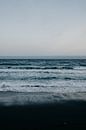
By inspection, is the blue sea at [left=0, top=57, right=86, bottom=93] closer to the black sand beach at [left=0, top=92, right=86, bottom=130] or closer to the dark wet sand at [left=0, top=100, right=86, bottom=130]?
the black sand beach at [left=0, top=92, right=86, bottom=130]

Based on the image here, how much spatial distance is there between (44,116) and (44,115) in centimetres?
15

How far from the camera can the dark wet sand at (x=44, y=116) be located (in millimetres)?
7006

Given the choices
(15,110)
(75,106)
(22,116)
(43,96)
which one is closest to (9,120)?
(22,116)

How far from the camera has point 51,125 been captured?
704 cm

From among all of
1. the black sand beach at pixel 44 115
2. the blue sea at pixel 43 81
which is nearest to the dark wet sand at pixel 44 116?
the black sand beach at pixel 44 115

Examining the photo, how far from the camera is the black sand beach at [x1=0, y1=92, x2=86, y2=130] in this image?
23.0 ft

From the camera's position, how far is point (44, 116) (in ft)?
26.5

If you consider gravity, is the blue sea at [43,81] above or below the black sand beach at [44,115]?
below

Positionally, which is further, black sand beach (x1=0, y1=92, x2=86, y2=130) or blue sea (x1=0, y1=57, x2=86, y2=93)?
blue sea (x1=0, y1=57, x2=86, y2=93)

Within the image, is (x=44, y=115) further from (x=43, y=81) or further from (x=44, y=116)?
(x=43, y=81)

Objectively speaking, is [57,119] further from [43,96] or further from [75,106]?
[43,96]

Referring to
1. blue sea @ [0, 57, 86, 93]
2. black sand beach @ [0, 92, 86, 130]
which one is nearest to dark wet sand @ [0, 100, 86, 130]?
black sand beach @ [0, 92, 86, 130]

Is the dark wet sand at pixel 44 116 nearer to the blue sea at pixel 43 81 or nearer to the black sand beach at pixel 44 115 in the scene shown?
the black sand beach at pixel 44 115

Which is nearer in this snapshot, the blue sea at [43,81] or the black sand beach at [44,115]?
the black sand beach at [44,115]
